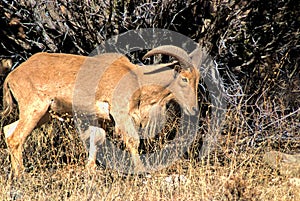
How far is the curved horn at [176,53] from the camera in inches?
263

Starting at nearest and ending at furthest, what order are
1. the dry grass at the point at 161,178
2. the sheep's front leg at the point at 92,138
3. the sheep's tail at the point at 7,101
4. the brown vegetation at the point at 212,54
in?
1. the dry grass at the point at 161,178
2. the brown vegetation at the point at 212,54
3. the sheep's tail at the point at 7,101
4. the sheep's front leg at the point at 92,138

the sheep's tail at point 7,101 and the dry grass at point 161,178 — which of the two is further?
the sheep's tail at point 7,101

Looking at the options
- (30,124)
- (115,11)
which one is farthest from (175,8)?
(30,124)

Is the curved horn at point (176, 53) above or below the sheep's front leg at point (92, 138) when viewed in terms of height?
above

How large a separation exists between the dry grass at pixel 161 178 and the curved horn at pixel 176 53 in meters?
0.82

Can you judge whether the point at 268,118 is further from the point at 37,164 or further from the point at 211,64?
the point at 37,164

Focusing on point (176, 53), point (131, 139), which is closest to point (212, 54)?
point (176, 53)

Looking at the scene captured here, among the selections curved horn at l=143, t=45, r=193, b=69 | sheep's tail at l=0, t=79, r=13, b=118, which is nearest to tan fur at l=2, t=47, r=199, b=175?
sheep's tail at l=0, t=79, r=13, b=118

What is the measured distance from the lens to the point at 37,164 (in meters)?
6.67

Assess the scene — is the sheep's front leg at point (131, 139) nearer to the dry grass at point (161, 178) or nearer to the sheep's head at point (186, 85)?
the dry grass at point (161, 178)

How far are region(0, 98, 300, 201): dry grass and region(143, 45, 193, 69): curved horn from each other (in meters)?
0.82

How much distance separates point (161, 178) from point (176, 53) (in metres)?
1.68

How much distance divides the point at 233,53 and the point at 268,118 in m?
0.96

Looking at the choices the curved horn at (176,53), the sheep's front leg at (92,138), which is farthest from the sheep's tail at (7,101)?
the curved horn at (176,53)
